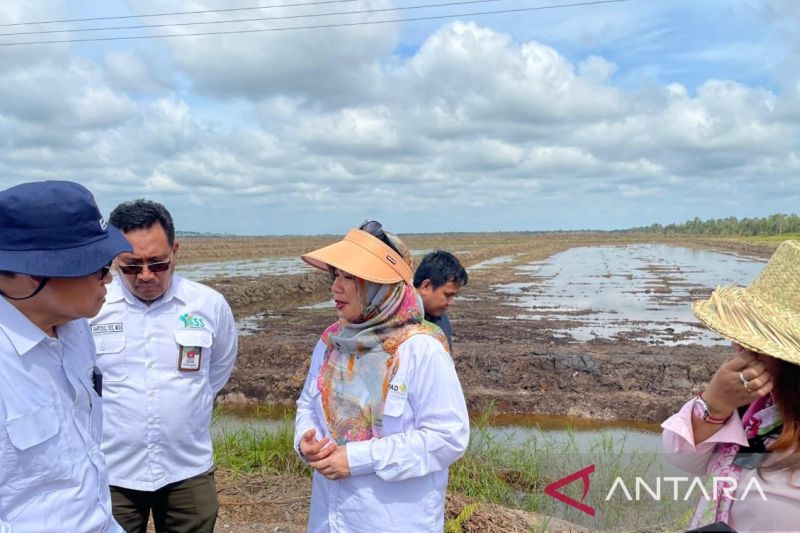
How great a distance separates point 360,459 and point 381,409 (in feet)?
0.57

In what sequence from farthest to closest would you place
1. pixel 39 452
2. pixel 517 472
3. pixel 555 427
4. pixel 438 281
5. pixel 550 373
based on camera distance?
1. pixel 550 373
2. pixel 555 427
3. pixel 517 472
4. pixel 438 281
5. pixel 39 452

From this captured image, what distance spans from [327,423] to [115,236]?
0.96 meters

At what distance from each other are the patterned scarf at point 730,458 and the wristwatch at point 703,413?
0.25 ft

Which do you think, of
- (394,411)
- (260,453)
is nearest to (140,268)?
(394,411)

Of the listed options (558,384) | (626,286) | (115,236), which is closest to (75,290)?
(115,236)

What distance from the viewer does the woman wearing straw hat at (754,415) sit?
144 cm

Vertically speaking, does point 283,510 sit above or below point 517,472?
above

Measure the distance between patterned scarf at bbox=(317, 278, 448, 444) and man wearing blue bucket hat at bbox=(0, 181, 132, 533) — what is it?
76cm

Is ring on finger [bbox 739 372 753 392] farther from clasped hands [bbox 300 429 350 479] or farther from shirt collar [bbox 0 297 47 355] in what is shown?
shirt collar [bbox 0 297 47 355]

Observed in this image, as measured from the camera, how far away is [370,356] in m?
1.98

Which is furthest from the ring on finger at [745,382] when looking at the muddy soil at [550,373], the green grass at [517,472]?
the muddy soil at [550,373]

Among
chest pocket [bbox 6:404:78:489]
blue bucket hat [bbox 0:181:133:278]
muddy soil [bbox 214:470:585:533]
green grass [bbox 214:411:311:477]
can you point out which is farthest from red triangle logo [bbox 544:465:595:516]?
blue bucket hat [bbox 0:181:133:278]

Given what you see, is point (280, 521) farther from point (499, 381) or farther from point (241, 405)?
point (499, 381)

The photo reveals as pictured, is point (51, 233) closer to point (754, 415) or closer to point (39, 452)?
point (39, 452)
